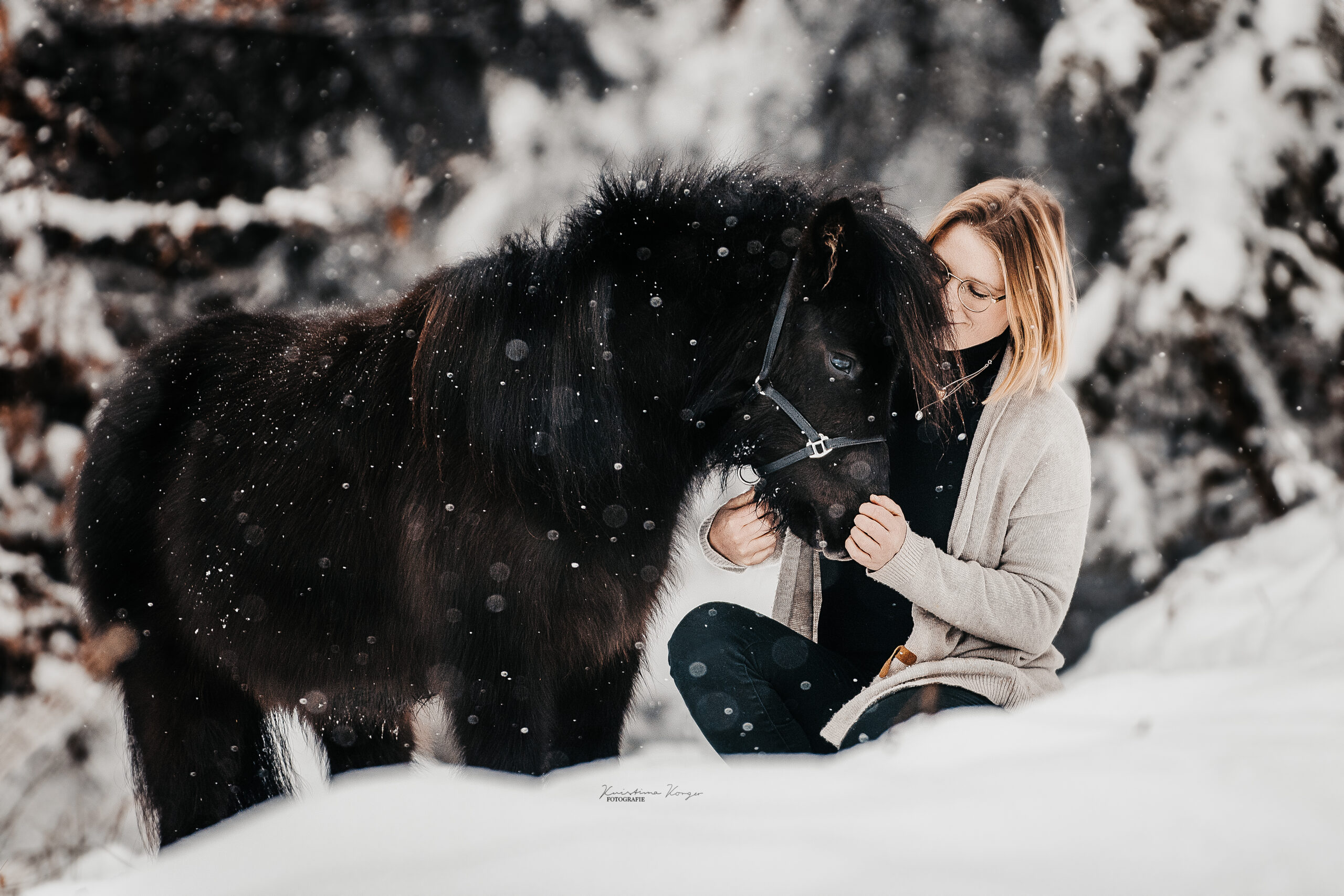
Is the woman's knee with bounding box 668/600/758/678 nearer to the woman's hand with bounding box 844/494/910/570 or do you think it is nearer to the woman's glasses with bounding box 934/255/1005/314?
the woman's hand with bounding box 844/494/910/570

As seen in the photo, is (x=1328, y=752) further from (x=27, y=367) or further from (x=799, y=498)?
(x=27, y=367)

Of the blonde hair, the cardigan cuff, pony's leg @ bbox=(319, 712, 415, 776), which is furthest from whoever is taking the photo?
pony's leg @ bbox=(319, 712, 415, 776)

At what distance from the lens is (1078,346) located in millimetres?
3465

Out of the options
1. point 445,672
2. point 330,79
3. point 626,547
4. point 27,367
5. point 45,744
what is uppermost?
point 330,79

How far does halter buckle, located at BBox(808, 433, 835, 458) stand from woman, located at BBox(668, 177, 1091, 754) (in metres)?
0.17

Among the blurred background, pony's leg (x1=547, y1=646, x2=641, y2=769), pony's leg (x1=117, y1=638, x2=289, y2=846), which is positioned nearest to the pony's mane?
pony's leg (x1=547, y1=646, x2=641, y2=769)

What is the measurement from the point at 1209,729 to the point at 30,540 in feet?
14.1

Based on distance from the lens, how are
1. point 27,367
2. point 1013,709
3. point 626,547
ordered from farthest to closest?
point 27,367, point 626,547, point 1013,709

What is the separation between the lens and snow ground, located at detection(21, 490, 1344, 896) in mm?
927

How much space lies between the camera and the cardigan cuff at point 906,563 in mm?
1746

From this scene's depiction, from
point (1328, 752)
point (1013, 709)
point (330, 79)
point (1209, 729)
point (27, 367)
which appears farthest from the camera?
point (330, 79)

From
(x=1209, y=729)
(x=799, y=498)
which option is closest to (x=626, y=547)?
(x=799, y=498)

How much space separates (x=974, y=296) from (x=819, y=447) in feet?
2.02

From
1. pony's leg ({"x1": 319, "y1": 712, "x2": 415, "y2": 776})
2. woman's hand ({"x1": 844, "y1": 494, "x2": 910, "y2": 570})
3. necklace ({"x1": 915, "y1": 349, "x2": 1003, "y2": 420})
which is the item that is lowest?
pony's leg ({"x1": 319, "y1": 712, "x2": 415, "y2": 776})
